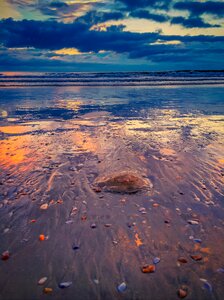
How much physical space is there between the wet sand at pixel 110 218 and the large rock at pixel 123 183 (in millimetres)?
49

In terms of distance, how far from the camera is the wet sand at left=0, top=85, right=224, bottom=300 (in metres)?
2.94

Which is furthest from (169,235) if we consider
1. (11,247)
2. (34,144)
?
(34,144)

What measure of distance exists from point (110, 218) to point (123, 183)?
1.21 meters

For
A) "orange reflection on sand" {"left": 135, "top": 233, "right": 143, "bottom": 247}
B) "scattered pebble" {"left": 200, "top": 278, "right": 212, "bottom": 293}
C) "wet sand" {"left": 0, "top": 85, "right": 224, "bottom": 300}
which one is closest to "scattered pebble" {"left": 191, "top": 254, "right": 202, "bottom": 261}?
"wet sand" {"left": 0, "top": 85, "right": 224, "bottom": 300}

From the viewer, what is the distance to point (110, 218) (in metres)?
4.20

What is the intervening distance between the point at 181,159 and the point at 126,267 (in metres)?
4.18

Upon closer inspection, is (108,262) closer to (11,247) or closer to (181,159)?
(11,247)

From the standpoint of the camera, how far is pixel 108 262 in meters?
3.23

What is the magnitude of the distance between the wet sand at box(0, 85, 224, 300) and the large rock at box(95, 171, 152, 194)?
5 cm

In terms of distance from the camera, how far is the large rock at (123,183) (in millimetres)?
5146

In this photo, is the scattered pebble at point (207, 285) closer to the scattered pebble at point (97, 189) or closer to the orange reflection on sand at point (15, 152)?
the scattered pebble at point (97, 189)

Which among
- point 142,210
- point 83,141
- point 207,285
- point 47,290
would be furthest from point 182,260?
point 83,141

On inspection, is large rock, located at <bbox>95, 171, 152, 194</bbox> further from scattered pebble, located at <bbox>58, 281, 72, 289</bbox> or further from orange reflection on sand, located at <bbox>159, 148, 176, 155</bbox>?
scattered pebble, located at <bbox>58, 281, 72, 289</bbox>

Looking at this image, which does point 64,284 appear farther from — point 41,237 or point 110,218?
point 110,218
